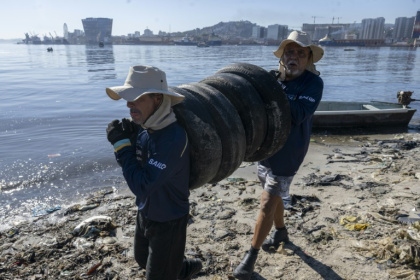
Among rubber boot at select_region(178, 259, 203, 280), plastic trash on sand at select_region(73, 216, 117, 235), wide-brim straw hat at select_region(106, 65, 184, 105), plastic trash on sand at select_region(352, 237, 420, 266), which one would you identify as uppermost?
wide-brim straw hat at select_region(106, 65, 184, 105)

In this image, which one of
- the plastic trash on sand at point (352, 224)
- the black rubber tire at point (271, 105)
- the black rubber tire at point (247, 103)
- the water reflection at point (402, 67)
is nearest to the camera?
the black rubber tire at point (247, 103)

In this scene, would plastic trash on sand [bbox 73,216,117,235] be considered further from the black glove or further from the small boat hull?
the small boat hull

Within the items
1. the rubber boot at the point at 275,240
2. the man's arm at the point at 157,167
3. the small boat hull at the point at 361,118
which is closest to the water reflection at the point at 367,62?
the small boat hull at the point at 361,118

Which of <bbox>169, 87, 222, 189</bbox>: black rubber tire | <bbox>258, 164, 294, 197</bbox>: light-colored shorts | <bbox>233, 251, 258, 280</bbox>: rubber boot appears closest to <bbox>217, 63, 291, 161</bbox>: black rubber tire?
<bbox>258, 164, 294, 197</bbox>: light-colored shorts

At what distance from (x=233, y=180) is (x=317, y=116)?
634 centimetres

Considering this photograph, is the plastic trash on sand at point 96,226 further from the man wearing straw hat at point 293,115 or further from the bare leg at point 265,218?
the bare leg at point 265,218

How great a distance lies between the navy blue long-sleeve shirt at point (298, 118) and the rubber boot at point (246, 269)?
3.30 ft

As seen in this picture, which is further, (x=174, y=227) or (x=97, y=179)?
(x=97, y=179)

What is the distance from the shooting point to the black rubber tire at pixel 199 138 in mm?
2539

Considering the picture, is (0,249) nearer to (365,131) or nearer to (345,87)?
(365,131)

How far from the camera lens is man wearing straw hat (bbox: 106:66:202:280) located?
239cm

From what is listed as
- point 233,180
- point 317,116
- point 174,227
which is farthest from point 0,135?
point 174,227

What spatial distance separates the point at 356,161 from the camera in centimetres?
847

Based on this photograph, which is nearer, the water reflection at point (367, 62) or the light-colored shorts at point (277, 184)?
the light-colored shorts at point (277, 184)
